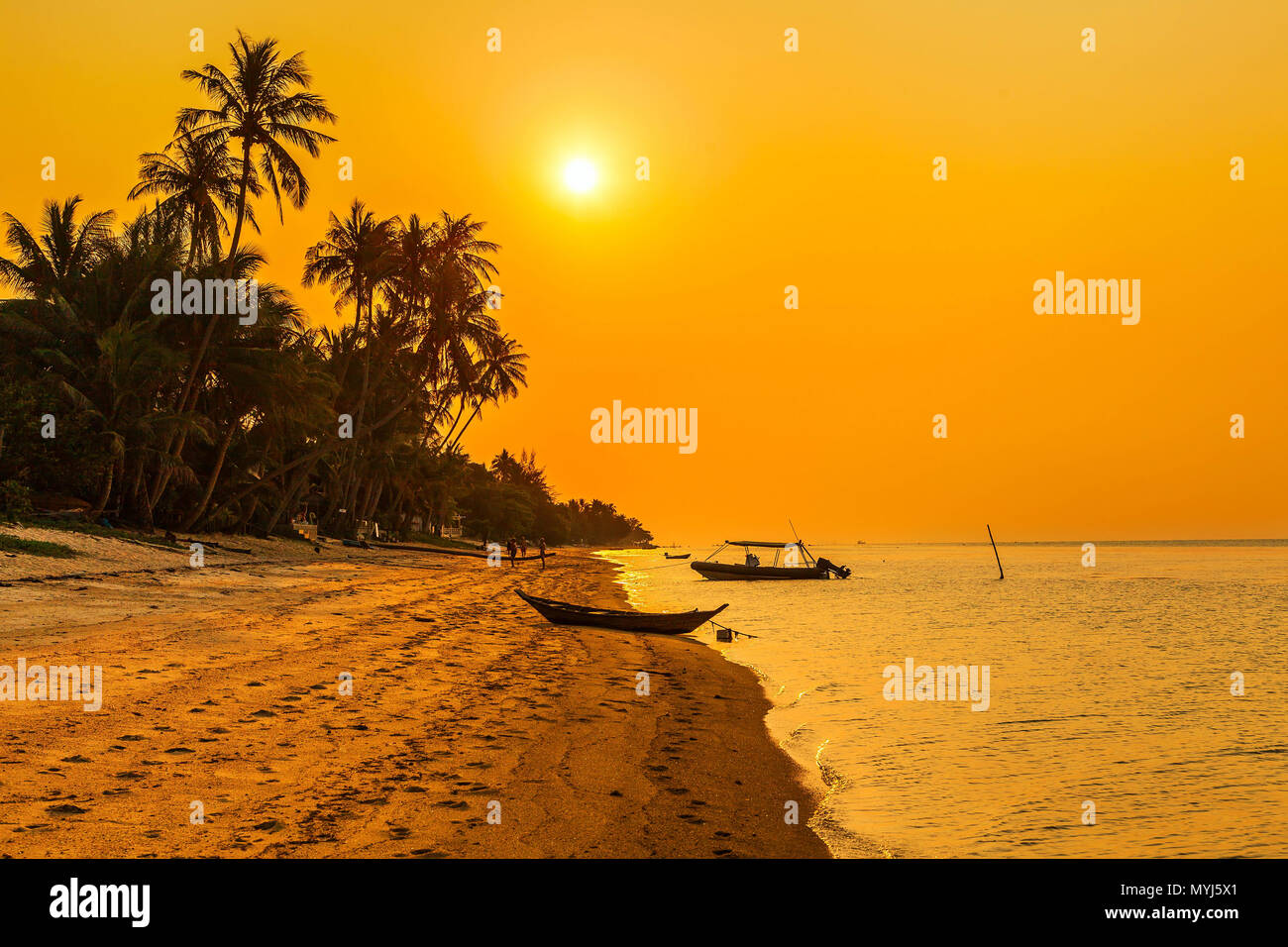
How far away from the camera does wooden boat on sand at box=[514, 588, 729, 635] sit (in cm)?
2334

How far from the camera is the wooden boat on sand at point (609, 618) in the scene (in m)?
23.3

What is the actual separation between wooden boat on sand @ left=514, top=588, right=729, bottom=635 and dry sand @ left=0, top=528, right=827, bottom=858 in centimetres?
418

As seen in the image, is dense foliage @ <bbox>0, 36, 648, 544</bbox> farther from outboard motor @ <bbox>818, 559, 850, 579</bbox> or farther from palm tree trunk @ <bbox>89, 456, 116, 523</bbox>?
outboard motor @ <bbox>818, 559, 850, 579</bbox>

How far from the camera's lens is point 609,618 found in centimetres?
2338

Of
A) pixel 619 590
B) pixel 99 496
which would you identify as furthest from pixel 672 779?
pixel 619 590

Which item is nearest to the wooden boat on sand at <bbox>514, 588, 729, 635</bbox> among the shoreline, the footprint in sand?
the shoreline

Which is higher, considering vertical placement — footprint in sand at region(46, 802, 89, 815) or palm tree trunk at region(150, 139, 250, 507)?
palm tree trunk at region(150, 139, 250, 507)

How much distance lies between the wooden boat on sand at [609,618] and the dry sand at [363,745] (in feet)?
13.7

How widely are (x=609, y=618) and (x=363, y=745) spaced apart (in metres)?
14.8

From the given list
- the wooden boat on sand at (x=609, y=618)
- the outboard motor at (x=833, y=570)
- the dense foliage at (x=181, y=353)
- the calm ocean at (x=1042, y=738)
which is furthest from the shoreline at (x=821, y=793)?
the outboard motor at (x=833, y=570)

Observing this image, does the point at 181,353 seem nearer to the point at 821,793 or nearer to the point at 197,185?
the point at 197,185

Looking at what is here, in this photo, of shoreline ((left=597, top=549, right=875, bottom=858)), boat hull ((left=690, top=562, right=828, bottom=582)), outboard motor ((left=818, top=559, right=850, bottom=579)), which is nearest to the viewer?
shoreline ((left=597, top=549, right=875, bottom=858))

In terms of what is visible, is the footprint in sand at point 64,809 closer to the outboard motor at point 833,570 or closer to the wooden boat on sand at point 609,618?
the wooden boat on sand at point 609,618
